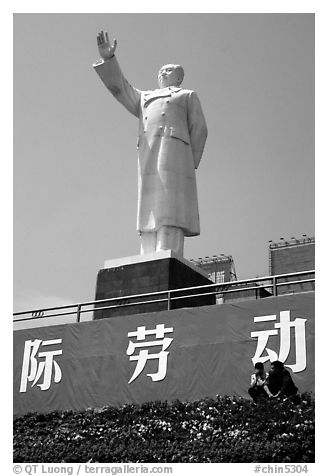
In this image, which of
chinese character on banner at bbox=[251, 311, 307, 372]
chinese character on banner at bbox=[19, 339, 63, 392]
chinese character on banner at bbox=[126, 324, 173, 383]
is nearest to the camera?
chinese character on banner at bbox=[251, 311, 307, 372]

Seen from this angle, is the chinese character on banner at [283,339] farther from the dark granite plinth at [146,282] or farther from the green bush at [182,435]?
the dark granite plinth at [146,282]

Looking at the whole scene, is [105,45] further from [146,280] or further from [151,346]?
[151,346]

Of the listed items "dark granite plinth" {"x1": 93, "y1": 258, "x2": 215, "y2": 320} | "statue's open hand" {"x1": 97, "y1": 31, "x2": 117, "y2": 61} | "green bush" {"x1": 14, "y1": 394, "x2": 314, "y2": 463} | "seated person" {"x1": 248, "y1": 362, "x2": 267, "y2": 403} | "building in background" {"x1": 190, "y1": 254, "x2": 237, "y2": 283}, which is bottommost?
"green bush" {"x1": 14, "y1": 394, "x2": 314, "y2": 463}

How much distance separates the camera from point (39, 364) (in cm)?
1033

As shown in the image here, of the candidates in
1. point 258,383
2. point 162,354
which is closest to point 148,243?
point 162,354

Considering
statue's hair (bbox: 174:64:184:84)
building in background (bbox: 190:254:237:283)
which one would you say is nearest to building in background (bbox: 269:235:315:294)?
building in background (bbox: 190:254:237:283)

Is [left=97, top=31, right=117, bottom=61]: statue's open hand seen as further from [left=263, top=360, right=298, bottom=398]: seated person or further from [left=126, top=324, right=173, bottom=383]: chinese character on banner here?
[left=263, top=360, right=298, bottom=398]: seated person

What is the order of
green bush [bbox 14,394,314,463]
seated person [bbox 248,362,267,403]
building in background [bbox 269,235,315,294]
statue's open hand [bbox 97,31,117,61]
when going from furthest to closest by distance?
1. building in background [bbox 269,235,315,294]
2. statue's open hand [bbox 97,31,117,61]
3. seated person [bbox 248,362,267,403]
4. green bush [bbox 14,394,314,463]

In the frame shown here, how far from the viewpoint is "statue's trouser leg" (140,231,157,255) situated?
1104 cm

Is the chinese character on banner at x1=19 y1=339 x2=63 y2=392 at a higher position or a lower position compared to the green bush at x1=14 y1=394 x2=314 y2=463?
higher

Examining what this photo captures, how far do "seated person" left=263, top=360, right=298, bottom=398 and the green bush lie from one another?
16cm

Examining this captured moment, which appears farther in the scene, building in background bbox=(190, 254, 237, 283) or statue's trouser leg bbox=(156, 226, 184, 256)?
building in background bbox=(190, 254, 237, 283)

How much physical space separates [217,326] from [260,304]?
2.10ft

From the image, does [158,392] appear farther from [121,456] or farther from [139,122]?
[139,122]
